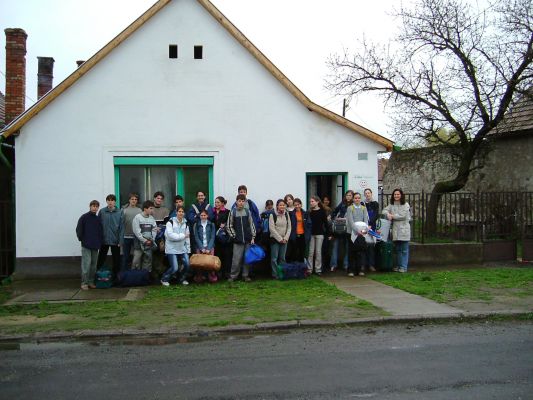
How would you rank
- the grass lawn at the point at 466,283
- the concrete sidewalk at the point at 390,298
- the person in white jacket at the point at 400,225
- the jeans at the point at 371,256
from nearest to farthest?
the concrete sidewalk at the point at 390,298, the grass lawn at the point at 466,283, the person in white jacket at the point at 400,225, the jeans at the point at 371,256

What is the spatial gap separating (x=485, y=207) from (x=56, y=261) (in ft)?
36.6

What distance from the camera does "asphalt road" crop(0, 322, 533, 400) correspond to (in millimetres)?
5133

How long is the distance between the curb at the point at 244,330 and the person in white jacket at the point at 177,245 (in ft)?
12.6

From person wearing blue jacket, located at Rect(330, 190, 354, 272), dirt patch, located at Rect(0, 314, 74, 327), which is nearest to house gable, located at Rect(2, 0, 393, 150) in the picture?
person wearing blue jacket, located at Rect(330, 190, 354, 272)

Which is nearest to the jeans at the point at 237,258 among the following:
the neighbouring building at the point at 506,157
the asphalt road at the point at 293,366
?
the asphalt road at the point at 293,366

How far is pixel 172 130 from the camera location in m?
12.6

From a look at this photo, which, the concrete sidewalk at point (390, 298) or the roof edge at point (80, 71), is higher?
the roof edge at point (80, 71)

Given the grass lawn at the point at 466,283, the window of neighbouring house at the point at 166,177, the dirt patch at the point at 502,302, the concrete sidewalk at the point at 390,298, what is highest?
the window of neighbouring house at the point at 166,177

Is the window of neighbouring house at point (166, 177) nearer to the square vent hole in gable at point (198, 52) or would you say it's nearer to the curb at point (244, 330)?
the square vent hole in gable at point (198, 52)

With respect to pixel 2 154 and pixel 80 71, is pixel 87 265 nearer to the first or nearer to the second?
pixel 2 154

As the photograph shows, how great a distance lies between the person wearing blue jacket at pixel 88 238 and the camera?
36.6ft

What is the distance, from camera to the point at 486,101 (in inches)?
680

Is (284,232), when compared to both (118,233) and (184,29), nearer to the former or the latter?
(118,233)

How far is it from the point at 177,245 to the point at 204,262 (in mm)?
694
